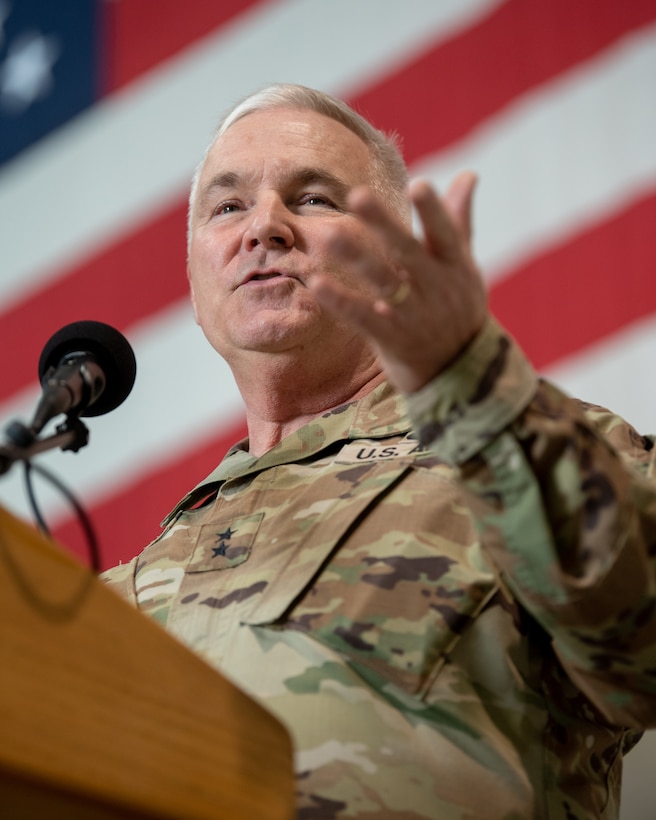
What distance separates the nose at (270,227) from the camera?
1.64m

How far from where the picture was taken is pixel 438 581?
45.8 inches

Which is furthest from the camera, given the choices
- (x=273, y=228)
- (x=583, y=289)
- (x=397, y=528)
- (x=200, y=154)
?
(x=200, y=154)

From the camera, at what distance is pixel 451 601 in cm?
115

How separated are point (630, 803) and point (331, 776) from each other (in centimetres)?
60

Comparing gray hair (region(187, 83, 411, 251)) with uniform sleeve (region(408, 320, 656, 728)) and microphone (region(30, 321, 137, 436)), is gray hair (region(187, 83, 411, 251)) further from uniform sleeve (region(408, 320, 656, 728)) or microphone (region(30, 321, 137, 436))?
uniform sleeve (region(408, 320, 656, 728))

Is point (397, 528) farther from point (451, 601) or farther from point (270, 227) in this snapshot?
point (270, 227)

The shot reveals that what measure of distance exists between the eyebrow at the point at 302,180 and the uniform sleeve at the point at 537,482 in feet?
2.97

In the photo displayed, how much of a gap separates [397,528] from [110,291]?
6.02 feet

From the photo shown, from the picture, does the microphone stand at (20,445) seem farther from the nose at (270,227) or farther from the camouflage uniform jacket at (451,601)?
the nose at (270,227)

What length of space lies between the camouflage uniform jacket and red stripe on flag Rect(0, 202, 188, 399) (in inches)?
57.4

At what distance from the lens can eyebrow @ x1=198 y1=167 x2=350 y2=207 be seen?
68.4 inches

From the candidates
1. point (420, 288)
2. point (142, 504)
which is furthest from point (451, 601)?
point (142, 504)

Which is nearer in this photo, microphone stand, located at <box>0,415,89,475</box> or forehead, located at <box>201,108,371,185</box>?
microphone stand, located at <box>0,415,89,475</box>

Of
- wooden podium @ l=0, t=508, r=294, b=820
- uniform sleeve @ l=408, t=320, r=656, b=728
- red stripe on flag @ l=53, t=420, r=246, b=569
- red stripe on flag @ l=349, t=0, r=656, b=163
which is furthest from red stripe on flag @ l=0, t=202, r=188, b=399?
wooden podium @ l=0, t=508, r=294, b=820
